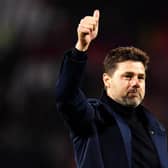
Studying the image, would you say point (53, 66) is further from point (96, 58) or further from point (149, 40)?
point (149, 40)

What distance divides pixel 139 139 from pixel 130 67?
0.17 meters

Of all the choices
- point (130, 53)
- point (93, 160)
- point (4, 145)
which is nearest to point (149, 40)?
point (4, 145)

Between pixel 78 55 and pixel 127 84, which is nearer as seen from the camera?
pixel 78 55

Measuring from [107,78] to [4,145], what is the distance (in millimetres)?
1300

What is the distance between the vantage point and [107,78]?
1182 millimetres

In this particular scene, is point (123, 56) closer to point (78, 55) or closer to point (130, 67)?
point (130, 67)

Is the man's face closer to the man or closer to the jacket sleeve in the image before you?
the man

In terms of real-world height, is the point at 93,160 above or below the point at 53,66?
below

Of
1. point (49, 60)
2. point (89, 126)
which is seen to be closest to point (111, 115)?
point (89, 126)

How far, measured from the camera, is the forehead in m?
1.15

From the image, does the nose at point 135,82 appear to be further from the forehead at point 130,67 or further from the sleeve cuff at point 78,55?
the sleeve cuff at point 78,55

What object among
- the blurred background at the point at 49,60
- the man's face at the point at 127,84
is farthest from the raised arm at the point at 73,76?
the blurred background at the point at 49,60

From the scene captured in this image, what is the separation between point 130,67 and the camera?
1.15 m

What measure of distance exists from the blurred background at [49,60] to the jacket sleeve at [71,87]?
1326mm
